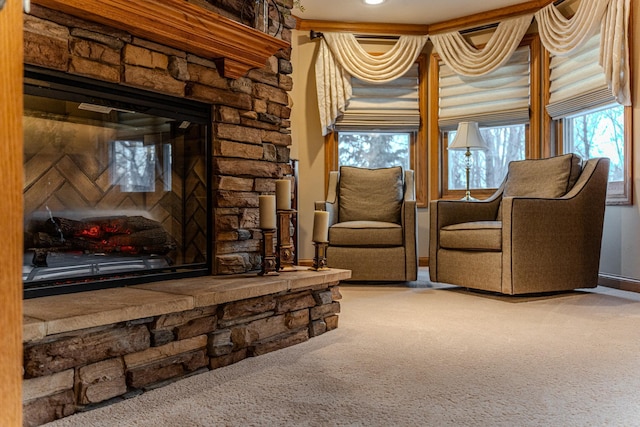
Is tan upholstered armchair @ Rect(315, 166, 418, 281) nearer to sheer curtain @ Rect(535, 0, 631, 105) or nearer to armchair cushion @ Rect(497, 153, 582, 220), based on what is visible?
armchair cushion @ Rect(497, 153, 582, 220)

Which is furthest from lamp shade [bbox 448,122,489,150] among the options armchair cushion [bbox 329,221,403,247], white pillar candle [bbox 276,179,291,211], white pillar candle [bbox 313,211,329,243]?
white pillar candle [bbox 276,179,291,211]

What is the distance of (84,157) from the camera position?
1.81 metres

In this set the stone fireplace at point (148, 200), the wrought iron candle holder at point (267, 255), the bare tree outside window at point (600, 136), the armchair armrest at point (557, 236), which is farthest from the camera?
the bare tree outside window at point (600, 136)

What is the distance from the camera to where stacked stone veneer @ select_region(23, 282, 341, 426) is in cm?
125

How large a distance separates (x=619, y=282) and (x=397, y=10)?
9.23ft

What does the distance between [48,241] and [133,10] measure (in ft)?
2.71

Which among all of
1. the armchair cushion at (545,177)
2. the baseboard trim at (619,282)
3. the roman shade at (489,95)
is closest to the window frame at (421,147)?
the roman shade at (489,95)

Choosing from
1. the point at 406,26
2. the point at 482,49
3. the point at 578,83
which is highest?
the point at 406,26

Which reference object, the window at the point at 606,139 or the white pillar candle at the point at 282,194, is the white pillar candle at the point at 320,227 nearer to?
the white pillar candle at the point at 282,194

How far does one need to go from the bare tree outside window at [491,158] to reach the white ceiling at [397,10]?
105 centimetres

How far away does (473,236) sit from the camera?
10.5ft

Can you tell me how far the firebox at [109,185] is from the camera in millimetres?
1651

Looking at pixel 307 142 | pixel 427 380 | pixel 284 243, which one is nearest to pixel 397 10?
pixel 307 142

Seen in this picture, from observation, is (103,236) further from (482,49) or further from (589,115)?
(482,49)
